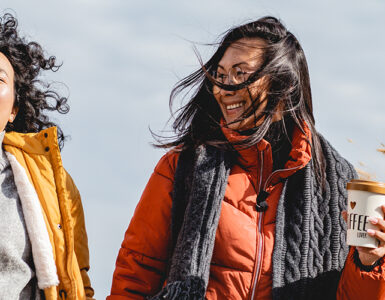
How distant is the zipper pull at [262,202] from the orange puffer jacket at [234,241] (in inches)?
1.0

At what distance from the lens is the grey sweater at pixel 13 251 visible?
3.81 m

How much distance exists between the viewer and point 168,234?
4.05 m

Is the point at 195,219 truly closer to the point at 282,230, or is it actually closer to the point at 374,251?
the point at 282,230

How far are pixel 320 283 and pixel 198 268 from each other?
665 mm

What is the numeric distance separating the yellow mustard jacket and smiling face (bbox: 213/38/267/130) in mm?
964

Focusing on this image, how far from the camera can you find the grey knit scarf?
12.7 feet

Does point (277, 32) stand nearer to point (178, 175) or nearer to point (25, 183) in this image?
point (178, 175)

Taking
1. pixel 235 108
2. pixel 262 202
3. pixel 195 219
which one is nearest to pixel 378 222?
pixel 262 202

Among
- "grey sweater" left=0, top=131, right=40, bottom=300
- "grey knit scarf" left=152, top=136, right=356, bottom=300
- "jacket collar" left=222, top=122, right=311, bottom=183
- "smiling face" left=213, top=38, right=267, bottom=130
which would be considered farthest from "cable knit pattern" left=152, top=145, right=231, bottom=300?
"grey sweater" left=0, top=131, right=40, bottom=300

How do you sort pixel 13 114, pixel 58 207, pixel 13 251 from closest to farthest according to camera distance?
1. pixel 13 251
2. pixel 58 207
3. pixel 13 114

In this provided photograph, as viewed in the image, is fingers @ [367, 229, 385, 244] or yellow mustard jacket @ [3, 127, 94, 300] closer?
fingers @ [367, 229, 385, 244]

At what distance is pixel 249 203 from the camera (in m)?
3.99

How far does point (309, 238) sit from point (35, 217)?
1450mm

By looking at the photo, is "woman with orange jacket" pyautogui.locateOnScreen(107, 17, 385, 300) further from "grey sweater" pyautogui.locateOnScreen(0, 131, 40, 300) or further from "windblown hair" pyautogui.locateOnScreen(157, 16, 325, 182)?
"grey sweater" pyautogui.locateOnScreen(0, 131, 40, 300)
